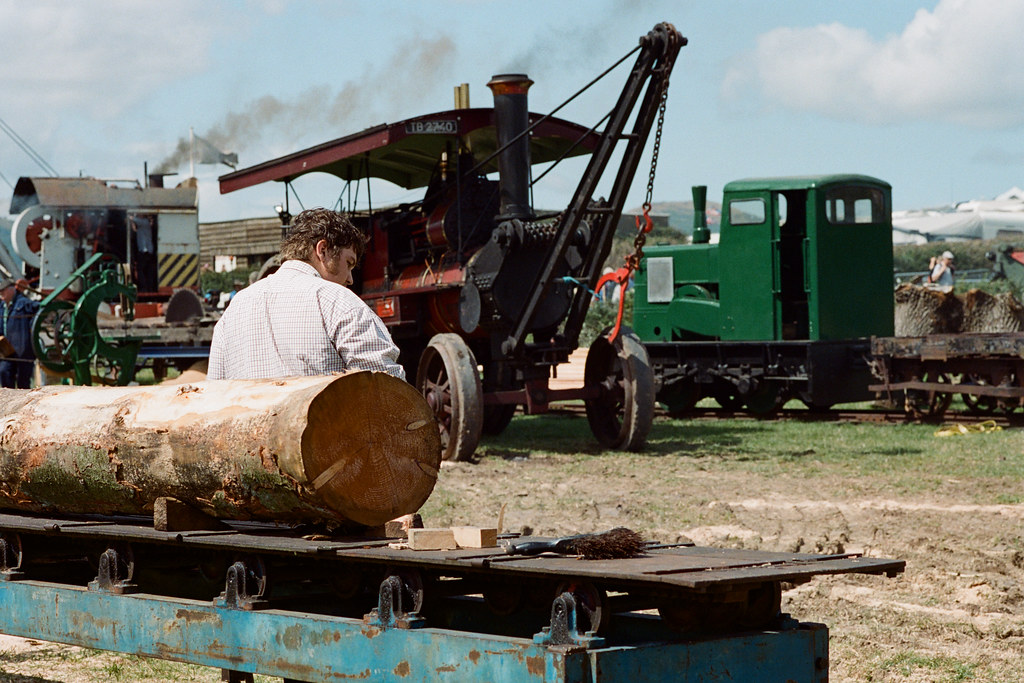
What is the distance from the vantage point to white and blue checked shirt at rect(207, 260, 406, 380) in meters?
4.90

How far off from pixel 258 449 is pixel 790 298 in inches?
482

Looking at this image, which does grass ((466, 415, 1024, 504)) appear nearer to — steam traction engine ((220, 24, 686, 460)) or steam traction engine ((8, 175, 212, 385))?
steam traction engine ((220, 24, 686, 460))

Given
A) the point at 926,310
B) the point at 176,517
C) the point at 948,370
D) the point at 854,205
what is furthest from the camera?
the point at 926,310

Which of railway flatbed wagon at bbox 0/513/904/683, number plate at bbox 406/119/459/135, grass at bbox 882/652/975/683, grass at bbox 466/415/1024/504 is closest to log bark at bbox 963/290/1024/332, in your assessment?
grass at bbox 466/415/1024/504

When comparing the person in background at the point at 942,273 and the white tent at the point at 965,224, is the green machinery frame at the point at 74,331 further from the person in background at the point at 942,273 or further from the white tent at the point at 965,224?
the white tent at the point at 965,224

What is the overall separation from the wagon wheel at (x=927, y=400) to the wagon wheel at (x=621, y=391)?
3.89 meters

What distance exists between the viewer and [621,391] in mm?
12469

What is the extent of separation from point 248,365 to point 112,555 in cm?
85

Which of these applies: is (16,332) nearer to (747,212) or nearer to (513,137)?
(513,137)

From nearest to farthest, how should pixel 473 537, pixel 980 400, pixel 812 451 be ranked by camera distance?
pixel 473 537, pixel 812 451, pixel 980 400

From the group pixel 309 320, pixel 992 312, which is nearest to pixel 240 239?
pixel 992 312

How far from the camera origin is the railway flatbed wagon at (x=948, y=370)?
1414cm

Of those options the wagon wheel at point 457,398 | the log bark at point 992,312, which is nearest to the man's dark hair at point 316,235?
the wagon wheel at point 457,398

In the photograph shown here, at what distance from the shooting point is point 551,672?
3631 millimetres
